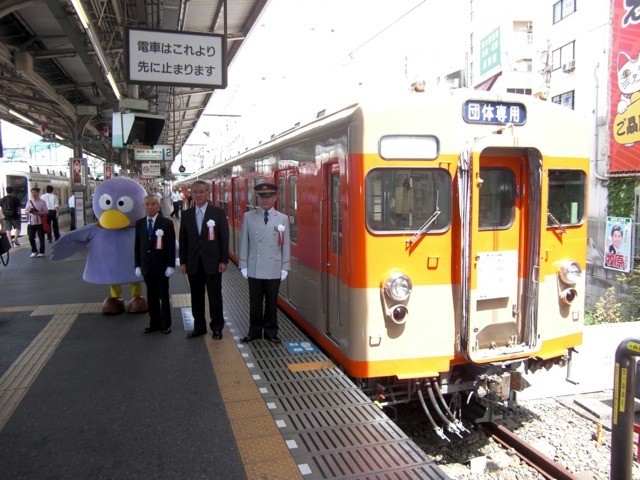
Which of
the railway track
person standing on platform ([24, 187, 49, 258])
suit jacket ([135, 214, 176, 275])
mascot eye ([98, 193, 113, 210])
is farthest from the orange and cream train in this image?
person standing on platform ([24, 187, 49, 258])

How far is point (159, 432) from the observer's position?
3.44 metres

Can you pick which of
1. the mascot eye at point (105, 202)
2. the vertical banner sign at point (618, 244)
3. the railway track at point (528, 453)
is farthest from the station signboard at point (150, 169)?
the railway track at point (528, 453)

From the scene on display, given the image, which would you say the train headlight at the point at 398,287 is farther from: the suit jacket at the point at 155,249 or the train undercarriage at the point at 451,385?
the suit jacket at the point at 155,249

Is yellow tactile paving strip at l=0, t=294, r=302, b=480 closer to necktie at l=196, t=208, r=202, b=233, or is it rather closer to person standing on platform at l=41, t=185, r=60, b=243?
necktie at l=196, t=208, r=202, b=233

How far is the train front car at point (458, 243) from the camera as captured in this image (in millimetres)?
4055

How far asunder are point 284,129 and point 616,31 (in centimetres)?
1102

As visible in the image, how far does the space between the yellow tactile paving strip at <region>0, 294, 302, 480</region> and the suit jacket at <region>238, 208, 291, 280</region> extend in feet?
2.79

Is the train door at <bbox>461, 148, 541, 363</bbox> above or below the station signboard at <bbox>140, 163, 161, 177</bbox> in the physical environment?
below

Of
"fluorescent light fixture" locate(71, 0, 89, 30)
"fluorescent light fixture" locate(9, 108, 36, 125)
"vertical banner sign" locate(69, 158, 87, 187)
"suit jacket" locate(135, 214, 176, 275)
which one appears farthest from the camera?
"fluorescent light fixture" locate(9, 108, 36, 125)

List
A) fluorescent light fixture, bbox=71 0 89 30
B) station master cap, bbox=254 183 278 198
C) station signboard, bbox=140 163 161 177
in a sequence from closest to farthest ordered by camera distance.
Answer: station master cap, bbox=254 183 278 198, fluorescent light fixture, bbox=71 0 89 30, station signboard, bbox=140 163 161 177

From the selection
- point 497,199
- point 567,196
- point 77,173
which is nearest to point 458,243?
point 497,199

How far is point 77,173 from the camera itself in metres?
16.2

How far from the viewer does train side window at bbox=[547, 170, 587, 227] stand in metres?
4.55

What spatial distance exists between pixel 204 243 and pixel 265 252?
645 millimetres
